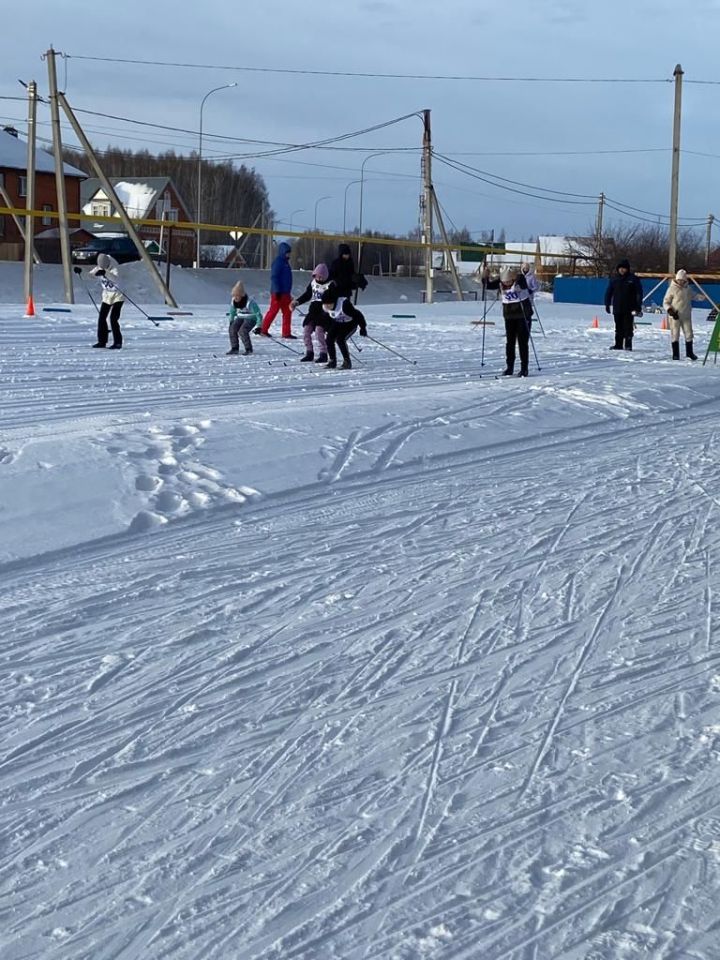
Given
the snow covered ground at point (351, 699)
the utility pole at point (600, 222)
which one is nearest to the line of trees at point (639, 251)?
the utility pole at point (600, 222)

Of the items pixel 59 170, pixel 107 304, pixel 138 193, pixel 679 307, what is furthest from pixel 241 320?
pixel 138 193

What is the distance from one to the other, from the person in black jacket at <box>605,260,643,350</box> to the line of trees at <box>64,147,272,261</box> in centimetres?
7744

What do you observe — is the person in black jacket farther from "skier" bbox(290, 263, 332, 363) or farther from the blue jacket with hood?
"skier" bbox(290, 263, 332, 363)

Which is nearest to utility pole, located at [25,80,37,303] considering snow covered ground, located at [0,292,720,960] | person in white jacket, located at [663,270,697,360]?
person in white jacket, located at [663,270,697,360]

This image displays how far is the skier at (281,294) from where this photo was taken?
20.4m

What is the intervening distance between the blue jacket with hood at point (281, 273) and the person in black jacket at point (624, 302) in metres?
5.28

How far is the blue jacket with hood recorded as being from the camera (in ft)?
67.1

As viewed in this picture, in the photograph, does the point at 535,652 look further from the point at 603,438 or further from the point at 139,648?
the point at 603,438

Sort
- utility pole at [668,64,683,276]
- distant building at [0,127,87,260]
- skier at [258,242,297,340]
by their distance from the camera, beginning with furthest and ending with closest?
distant building at [0,127,87,260] → utility pole at [668,64,683,276] → skier at [258,242,297,340]

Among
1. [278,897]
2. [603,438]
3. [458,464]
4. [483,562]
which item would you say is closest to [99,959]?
[278,897]

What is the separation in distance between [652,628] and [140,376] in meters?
10.2

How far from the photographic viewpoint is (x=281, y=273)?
20.6 m

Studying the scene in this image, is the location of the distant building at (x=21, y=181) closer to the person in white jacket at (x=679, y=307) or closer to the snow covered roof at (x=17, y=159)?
the snow covered roof at (x=17, y=159)

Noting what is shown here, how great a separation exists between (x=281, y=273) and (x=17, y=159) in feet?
139
